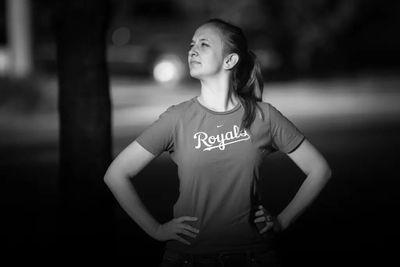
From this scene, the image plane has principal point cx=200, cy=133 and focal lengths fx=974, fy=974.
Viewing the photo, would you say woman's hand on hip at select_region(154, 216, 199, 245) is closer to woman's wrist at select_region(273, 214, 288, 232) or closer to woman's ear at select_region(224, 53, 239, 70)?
woman's wrist at select_region(273, 214, 288, 232)

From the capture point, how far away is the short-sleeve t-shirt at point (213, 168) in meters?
3.53

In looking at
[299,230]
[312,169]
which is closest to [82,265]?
[299,230]

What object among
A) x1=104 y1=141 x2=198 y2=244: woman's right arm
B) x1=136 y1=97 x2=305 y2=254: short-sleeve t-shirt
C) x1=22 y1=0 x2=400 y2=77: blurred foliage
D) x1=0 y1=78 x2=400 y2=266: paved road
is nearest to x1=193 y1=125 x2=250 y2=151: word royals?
x1=136 y1=97 x2=305 y2=254: short-sleeve t-shirt

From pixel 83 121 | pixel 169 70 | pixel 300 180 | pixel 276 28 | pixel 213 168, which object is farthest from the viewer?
pixel 276 28

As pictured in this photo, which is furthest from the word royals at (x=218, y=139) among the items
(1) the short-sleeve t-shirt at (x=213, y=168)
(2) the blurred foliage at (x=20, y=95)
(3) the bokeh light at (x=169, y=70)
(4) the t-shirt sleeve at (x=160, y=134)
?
(3) the bokeh light at (x=169, y=70)

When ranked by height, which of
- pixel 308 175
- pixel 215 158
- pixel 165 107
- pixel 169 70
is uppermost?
pixel 215 158

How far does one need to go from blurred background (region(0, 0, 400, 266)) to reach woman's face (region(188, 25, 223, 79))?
2.48m

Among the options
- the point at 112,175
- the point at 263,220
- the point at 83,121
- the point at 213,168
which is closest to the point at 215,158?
the point at 213,168

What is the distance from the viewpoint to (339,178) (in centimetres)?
1003

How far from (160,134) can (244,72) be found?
48cm

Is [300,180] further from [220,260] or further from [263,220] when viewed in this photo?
[220,260]

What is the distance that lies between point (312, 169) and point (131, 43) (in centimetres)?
2442

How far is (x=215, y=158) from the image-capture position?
353 cm

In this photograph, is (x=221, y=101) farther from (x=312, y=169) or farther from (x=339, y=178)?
(x=339, y=178)
